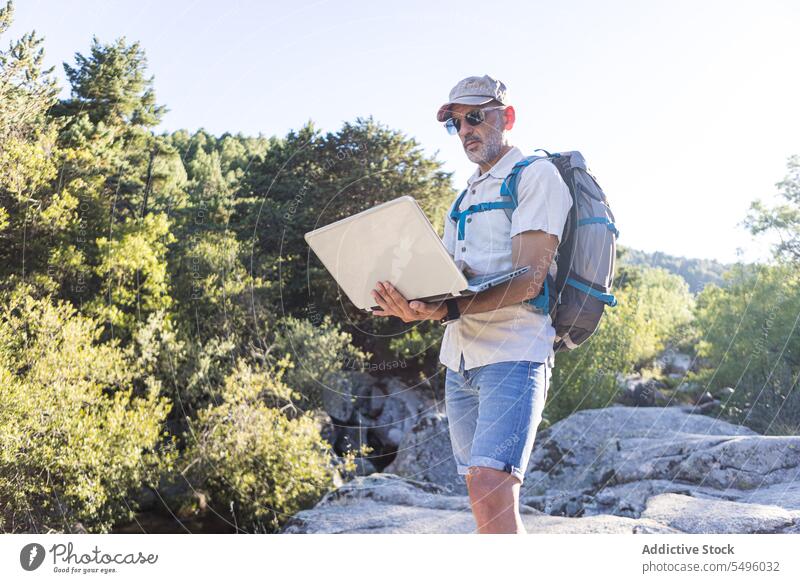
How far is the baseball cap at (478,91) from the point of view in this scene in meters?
1.76

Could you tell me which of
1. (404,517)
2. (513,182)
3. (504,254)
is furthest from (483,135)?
(404,517)

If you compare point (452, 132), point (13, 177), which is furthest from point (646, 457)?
point (13, 177)

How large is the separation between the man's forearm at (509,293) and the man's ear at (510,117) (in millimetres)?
513

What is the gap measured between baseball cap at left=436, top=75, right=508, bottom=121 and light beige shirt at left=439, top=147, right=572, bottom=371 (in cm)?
15

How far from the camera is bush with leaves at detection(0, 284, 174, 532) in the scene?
15.6 ft

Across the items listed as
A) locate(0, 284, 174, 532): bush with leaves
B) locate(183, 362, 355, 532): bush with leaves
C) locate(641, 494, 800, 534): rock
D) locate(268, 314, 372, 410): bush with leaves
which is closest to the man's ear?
locate(641, 494, 800, 534): rock

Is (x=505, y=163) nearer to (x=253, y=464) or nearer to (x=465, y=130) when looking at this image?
(x=465, y=130)

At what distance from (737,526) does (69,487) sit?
4.68m

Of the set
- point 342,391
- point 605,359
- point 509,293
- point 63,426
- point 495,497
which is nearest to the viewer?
point 495,497

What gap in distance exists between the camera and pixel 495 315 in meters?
1.63

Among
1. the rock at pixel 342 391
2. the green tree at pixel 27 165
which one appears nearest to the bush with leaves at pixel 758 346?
the rock at pixel 342 391
